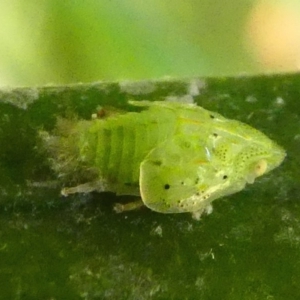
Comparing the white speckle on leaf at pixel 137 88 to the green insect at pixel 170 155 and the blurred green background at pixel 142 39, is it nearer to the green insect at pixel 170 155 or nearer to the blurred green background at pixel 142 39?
the green insect at pixel 170 155

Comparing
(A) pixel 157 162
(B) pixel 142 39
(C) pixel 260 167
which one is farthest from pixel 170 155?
(B) pixel 142 39

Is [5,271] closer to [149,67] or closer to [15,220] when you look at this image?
[15,220]

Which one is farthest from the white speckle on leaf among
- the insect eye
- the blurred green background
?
the blurred green background

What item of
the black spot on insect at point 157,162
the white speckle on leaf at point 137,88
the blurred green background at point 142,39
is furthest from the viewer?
the blurred green background at point 142,39

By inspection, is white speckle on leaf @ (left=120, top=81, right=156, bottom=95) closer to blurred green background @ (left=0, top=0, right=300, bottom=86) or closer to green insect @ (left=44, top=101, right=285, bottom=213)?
green insect @ (left=44, top=101, right=285, bottom=213)

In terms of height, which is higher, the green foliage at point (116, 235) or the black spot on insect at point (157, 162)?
the black spot on insect at point (157, 162)

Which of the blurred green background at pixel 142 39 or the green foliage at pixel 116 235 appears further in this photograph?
the blurred green background at pixel 142 39

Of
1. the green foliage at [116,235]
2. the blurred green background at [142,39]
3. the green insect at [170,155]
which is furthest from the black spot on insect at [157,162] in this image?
the blurred green background at [142,39]
